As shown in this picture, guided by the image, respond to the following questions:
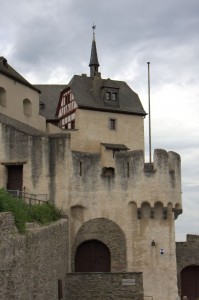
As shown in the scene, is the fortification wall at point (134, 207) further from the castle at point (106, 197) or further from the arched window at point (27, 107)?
the arched window at point (27, 107)

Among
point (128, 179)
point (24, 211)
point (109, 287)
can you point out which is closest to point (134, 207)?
point (128, 179)

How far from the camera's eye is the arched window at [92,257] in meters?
34.0

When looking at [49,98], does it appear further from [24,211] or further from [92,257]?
[24,211]

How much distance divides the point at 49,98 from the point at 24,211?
2738 cm

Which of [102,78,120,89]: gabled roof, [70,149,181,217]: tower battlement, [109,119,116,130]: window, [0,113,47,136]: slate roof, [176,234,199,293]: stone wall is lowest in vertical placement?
[176,234,199,293]: stone wall

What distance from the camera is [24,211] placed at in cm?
2455

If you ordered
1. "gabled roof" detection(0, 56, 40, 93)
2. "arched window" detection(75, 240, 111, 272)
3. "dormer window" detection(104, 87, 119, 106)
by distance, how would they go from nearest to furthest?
"arched window" detection(75, 240, 111, 272), "gabled roof" detection(0, 56, 40, 93), "dormer window" detection(104, 87, 119, 106)

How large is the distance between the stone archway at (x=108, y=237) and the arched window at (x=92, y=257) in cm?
38

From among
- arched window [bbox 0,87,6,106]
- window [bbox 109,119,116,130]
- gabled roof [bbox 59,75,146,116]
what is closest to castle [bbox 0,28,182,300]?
arched window [bbox 0,87,6,106]

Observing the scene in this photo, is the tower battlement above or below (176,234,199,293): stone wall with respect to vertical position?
above

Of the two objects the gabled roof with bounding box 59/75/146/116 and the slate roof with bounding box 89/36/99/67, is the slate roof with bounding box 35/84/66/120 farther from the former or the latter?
the gabled roof with bounding box 59/75/146/116

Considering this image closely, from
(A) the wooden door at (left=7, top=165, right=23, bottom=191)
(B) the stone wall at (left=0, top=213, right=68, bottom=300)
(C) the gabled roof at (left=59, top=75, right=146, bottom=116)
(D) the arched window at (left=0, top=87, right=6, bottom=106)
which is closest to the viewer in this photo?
(B) the stone wall at (left=0, top=213, right=68, bottom=300)

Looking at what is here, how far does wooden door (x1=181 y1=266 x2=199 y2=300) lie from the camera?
38.6 metres

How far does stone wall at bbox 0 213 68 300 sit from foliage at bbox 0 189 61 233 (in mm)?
497
